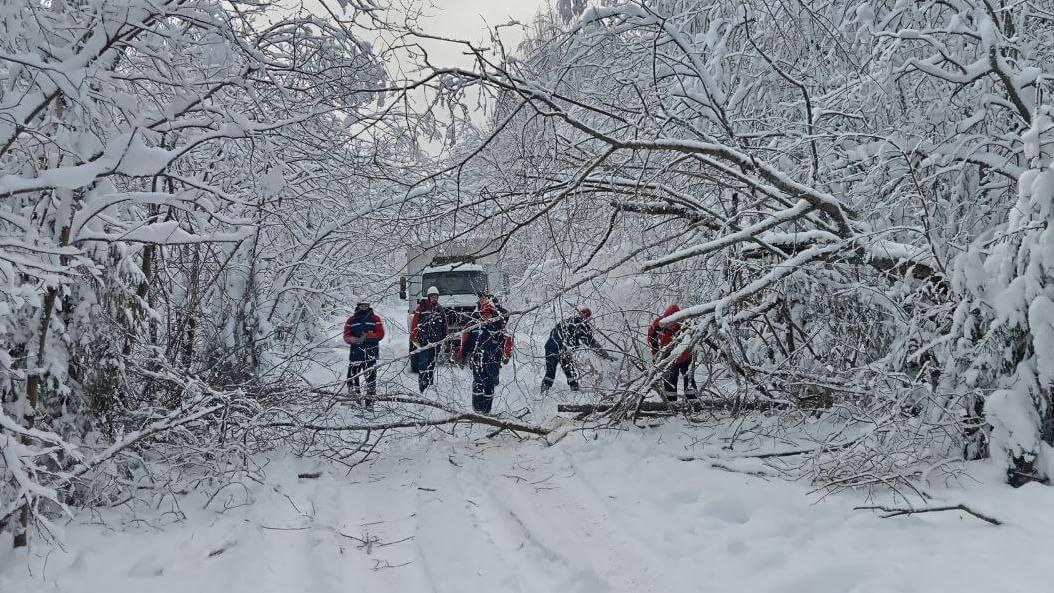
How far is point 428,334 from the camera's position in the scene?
33.3 feet

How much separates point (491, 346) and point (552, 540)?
5.27 meters

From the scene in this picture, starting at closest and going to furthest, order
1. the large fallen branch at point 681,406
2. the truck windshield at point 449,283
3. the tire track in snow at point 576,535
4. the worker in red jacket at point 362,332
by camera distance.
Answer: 1. the tire track in snow at point 576,535
2. the large fallen branch at point 681,406
3. the worker in red jacket at point 362,332
4. the truck windshield at point 449,283

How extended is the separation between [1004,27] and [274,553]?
7180 millimetres

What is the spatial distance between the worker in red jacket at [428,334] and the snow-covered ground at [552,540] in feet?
5.24

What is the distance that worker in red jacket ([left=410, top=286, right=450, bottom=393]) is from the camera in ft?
27.0

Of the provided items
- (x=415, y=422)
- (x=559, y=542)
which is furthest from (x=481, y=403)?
(x=559, y=542)

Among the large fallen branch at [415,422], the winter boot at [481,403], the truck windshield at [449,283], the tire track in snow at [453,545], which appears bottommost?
the winter boot at [481,403]

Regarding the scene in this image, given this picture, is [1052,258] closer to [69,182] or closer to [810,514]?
[810,514]

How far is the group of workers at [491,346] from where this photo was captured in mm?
7352

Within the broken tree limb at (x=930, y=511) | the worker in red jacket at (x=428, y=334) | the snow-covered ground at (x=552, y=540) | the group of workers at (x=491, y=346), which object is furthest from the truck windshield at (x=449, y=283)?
the broken tree limb at (x=930, y=511)

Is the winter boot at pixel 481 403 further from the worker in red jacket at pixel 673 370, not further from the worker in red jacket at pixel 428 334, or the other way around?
the worker in red jacket at pixel 673 370

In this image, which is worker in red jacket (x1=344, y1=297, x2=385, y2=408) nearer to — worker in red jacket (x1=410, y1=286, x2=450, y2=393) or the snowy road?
worker in red jacket (x1=410, y1=286, x2=450, y2=393)

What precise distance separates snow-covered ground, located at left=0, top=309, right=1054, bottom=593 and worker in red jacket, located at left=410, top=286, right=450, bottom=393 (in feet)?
5.24

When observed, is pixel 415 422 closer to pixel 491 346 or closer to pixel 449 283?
pixel 491 346
